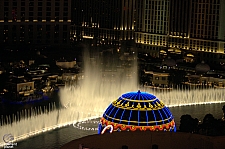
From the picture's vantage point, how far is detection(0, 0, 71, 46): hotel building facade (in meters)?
52.9

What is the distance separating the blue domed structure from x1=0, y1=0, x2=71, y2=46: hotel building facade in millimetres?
33668

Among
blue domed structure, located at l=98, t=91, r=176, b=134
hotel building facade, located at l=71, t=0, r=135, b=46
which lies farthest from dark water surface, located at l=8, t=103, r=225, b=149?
hotel building facade, located at l=71, t=0, r=135, b=46

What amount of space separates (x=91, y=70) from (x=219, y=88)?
10324mm

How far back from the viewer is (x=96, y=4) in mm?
66562

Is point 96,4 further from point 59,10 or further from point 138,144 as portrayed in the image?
point 138,144

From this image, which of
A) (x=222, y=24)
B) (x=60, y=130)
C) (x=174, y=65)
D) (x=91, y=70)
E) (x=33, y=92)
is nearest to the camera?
(x=60, y=130)

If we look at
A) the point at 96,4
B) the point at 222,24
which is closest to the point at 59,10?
the point at 96,4

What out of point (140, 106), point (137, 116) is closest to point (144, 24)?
point (140, 106)

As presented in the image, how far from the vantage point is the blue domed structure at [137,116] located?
65.7 feet

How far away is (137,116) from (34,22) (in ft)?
117

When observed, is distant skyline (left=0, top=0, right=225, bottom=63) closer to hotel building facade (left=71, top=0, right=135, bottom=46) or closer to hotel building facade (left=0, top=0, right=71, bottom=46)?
hotel building facade (left=0, top=0, right=71, bottom=46)

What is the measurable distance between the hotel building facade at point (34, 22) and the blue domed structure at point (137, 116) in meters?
33.7

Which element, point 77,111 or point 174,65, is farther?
point 174,65

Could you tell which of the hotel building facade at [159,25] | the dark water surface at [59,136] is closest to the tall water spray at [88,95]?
the dark water surface at [59,136]
